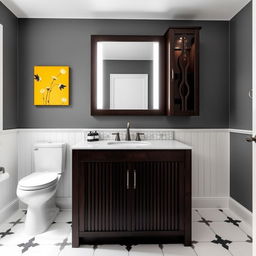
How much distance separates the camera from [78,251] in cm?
205

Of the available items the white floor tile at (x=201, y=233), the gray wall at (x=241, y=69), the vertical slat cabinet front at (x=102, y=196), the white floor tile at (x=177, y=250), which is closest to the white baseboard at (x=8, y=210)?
the vertical slat cabinet front at (x=102, y=196)

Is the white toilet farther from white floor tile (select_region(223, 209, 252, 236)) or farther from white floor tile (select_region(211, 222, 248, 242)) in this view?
white floor tile (select_region(223, 209, 252, 236))

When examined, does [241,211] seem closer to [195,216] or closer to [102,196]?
[195,216]

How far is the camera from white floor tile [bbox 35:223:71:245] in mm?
2205

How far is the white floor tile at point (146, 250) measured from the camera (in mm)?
2023

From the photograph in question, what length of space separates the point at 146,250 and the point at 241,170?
1.38 meters

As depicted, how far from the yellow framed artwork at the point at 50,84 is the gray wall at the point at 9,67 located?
24 cm

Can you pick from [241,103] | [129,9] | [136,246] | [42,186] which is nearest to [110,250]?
[136,246]

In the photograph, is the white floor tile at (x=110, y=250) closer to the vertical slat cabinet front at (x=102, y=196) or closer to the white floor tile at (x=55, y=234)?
the vertical slat cabinet front at (x=102, y=196)

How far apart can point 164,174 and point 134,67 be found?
4.40 ft

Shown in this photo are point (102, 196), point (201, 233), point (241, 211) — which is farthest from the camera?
point (241, 211)

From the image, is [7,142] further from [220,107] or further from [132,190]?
[220,107]

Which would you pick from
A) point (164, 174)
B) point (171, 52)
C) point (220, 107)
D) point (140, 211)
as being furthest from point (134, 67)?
point (140, 211)

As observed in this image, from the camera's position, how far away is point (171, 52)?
267 cm
